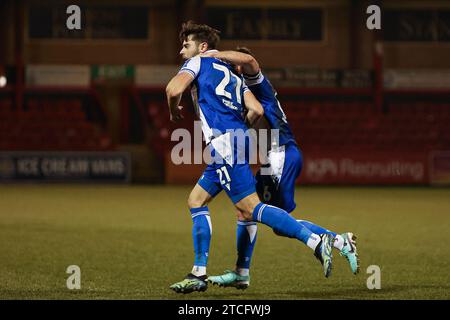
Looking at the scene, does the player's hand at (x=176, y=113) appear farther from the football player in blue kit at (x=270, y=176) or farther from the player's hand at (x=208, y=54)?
the football player in blue kit at (x=270, y=176)

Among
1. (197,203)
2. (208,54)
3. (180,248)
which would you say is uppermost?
(208,54)

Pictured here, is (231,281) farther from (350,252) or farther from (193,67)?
(193,67)

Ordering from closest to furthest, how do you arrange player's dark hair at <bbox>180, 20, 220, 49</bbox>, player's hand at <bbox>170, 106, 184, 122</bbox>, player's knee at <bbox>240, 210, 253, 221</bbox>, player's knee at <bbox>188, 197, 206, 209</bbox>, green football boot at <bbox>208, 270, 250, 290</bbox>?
1. player's hand at <bbox>170, 106, 184, 122</bbox>
2. player's knee at <bbox>240, 210, 253, 221</bbox>
3. player's dark hair at <bbox>180, 20, 220, 49</bbox>
4. player's knee at <bbox>188, 197, 206, 209</bbox>
5. green football boot at <bbox>208, 270, 250, 290</bbox>

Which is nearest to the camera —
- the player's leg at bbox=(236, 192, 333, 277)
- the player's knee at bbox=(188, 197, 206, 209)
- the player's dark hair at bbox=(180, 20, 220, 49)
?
the player's leg at bbox=(236, 192, 333, 277)

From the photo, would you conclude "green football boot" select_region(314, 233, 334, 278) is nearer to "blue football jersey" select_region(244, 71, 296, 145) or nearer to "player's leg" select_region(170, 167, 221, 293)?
"player's leg" select_region(170, 167, 221, 293)

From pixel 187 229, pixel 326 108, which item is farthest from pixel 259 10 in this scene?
pixel 187 229

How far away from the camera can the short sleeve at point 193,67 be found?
6.63m

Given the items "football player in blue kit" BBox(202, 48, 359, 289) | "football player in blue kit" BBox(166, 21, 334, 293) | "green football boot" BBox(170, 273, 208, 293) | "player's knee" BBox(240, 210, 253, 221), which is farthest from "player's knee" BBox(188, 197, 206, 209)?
"green football boot" BBox(170, 273, 208, 293)

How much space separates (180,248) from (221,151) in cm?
340

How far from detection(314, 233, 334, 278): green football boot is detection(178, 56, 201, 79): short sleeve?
1.53 metres

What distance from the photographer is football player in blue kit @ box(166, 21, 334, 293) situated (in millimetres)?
6617

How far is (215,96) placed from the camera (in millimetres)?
6754

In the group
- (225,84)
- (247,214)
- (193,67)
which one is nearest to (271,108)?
(225,84)

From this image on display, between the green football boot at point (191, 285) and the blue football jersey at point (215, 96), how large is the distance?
1.04m
